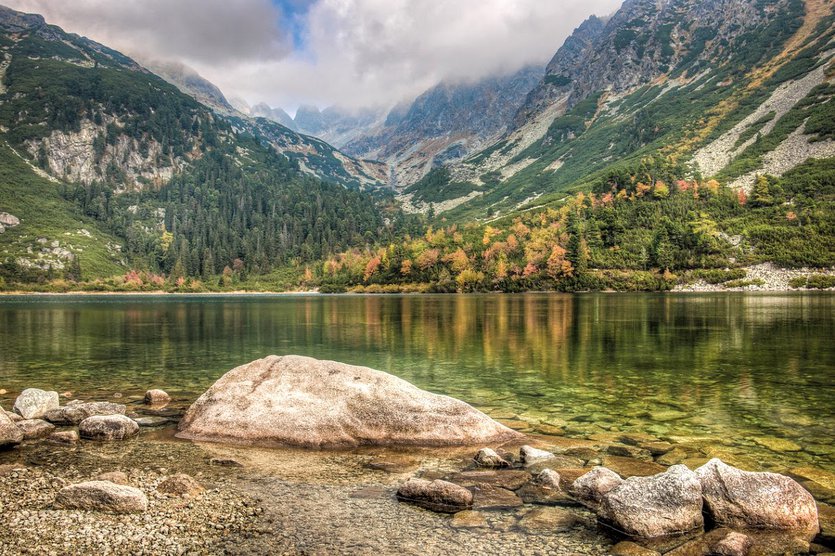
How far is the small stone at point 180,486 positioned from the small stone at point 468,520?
22.0 feet

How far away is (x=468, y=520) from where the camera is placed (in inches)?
440

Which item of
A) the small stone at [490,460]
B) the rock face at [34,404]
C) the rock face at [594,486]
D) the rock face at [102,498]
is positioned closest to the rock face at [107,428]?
the rock face at [34,404]

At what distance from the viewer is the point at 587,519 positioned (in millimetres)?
11266

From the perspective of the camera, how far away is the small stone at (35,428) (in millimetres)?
18219

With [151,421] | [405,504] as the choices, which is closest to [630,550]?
[405,504]

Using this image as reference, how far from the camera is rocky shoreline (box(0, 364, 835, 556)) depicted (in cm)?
995

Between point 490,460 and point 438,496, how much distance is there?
136 inches

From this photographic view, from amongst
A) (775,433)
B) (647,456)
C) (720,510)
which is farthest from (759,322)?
(720,510)

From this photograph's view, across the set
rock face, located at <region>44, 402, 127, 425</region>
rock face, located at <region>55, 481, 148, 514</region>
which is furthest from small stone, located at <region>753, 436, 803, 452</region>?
rock face, located at <region>44, 402, 127, 425</region>

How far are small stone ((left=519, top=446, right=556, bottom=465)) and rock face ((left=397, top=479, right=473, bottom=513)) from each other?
12.1ft

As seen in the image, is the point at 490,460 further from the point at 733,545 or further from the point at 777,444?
the point at 777,444

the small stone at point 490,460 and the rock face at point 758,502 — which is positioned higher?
the rock face at point 758,502

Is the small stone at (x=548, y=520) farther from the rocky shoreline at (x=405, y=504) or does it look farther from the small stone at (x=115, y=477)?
the small stone at (x=115, y=477)

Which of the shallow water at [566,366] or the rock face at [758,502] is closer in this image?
the rock face at [758,502]
